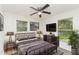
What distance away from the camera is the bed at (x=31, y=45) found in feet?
5.41

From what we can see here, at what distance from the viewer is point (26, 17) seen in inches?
67.7

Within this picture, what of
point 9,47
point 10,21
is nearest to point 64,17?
point 10,21

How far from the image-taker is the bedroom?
5.39 feet

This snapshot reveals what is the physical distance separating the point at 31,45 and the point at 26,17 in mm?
572

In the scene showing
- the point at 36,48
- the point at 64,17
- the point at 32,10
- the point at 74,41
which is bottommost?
the point at 36,48

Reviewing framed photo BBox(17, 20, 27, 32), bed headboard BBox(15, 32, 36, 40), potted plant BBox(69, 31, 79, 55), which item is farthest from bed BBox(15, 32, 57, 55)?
potted plant BBox(69, 31, 79, 55)

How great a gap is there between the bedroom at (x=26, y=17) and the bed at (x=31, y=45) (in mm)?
104

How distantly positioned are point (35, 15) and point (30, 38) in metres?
0.48

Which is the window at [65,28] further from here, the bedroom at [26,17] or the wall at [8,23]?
the wall at [8,23]

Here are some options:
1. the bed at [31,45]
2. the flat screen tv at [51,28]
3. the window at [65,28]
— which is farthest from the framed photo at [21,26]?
the window at [65,28]

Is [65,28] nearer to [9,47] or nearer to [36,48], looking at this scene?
[36,48]

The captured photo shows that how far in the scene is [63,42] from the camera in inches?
68.1
